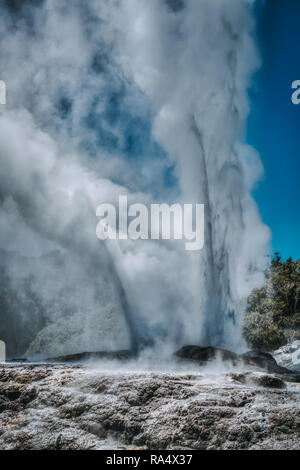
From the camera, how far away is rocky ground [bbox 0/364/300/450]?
5.02 m

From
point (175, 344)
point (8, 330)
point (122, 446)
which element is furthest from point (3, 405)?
point (8, 330)

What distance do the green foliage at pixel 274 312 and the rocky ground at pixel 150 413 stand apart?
44.1ft

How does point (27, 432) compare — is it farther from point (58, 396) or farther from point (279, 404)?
point (279, 404)

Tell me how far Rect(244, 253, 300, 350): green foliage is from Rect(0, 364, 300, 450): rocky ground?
13.4 m

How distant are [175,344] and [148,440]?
A: 489 inches

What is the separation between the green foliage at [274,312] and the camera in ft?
64.6

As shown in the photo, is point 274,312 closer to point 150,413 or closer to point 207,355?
point 207,355

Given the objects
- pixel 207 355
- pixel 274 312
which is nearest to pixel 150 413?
pixel 207 355

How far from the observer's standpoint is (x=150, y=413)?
5719mm

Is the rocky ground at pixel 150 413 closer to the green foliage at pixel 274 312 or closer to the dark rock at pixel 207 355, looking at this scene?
the dark rock at pixel 207 355

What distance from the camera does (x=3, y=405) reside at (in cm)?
697

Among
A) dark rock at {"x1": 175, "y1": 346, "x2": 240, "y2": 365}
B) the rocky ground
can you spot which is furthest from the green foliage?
the rocky ground

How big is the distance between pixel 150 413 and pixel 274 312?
722 inches

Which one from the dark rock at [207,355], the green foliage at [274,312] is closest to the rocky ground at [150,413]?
the dark rock at [207,355]
